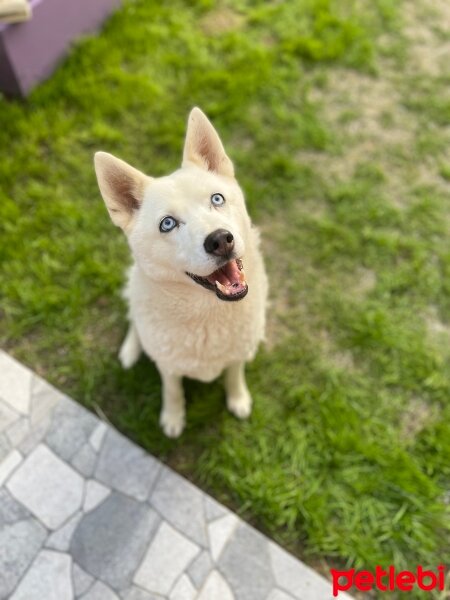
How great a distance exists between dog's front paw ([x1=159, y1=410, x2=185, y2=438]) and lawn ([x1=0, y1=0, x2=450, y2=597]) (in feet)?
0.23

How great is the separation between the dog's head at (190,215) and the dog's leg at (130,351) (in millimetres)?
1189

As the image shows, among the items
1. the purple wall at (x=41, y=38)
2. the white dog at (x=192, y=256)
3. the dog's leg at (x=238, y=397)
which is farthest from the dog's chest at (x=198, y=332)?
the purple wall at (x=41, y=38)

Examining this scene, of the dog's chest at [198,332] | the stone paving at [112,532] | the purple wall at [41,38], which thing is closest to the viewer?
the dog's chest at [198,332]

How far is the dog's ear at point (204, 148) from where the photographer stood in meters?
2.20

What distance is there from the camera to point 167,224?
6.68ft

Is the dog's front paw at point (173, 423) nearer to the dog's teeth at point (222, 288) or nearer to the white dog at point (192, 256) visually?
the white dog at point (192, 256)

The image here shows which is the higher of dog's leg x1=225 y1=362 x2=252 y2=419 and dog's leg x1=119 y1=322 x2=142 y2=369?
dog's leg x1=119 y1=322 x2=142 y2=369

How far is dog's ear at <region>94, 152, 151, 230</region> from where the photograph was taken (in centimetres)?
210

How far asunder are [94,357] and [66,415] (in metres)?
0.43

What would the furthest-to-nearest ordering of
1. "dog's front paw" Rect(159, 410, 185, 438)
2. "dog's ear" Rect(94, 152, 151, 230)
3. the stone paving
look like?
1. "dog's front paw" Rect(159, 410, 185, 438)
2. the stone paving
3. "dog's ear" Rect(94, 152, 151, 230)

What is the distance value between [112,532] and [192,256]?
5.83 ft

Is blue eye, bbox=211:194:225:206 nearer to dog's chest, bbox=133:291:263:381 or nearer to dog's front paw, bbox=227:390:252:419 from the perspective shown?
dog's chest, bbox=133:291:263:381

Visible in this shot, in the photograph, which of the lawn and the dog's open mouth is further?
the lawn

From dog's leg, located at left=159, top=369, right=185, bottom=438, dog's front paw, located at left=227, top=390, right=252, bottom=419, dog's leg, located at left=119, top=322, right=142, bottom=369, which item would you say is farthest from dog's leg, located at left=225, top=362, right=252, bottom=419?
dog's leg, located at left=119, top=322, right=142, bottom=369
